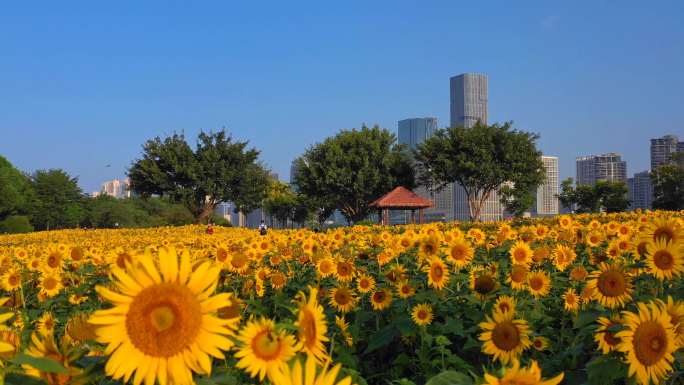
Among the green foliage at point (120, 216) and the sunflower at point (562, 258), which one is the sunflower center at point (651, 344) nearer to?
the sunflower at point (562, 258)

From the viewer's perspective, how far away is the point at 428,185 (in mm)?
48781

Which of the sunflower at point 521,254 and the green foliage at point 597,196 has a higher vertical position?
the green foliage at point 597,196

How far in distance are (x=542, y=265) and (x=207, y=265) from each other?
528cm

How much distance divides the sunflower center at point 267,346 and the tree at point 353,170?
150 feet

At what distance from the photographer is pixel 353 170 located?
48688 millimetres

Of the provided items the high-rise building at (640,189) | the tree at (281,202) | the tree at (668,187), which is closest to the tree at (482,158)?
the tree at (668,187)

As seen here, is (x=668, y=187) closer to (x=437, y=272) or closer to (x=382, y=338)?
(x=437, y=272)

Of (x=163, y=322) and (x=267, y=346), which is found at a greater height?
(x=163, y=322)

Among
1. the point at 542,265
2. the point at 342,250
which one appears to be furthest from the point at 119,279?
the point at 342,250

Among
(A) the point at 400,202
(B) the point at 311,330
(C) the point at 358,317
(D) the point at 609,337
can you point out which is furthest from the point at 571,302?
(A) the point at 400,202

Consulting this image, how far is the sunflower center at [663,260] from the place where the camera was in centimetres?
312

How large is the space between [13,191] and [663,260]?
206 ft

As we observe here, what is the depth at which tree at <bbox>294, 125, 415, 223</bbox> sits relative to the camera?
48.0 meters

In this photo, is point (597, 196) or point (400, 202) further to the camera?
point (597, 196)
